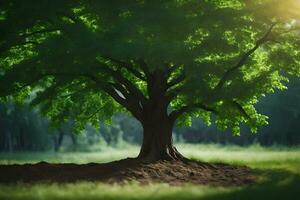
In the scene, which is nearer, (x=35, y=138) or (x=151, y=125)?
(x=151, y=125)

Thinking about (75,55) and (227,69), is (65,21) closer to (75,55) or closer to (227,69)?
(75,55)

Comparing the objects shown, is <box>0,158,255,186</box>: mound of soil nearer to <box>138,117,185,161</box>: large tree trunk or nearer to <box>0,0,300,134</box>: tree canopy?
<box>138,117,185,161</box>: large tree trunk

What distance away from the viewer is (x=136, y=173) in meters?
23.2

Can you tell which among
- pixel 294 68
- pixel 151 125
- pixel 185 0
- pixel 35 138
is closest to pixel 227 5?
pixel 185 0

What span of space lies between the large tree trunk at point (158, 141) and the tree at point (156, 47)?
6cm

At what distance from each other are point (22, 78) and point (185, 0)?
29.9 feet

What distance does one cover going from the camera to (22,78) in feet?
83.1

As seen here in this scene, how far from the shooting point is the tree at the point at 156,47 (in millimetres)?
22781

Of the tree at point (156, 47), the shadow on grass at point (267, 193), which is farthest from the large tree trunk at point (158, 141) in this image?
the shadow on grass at point (267, 193)

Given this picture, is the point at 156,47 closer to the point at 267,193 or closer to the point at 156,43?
the point at 156,43

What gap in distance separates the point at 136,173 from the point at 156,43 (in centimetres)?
598

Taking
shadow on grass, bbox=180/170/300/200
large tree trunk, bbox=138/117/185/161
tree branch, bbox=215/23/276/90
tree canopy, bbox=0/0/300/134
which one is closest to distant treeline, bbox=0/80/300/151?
large tree trunk, bbox=138/117/185/161

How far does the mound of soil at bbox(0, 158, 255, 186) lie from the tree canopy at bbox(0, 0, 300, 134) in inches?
132

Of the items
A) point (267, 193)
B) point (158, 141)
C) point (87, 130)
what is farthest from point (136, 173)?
point (87, 130)
